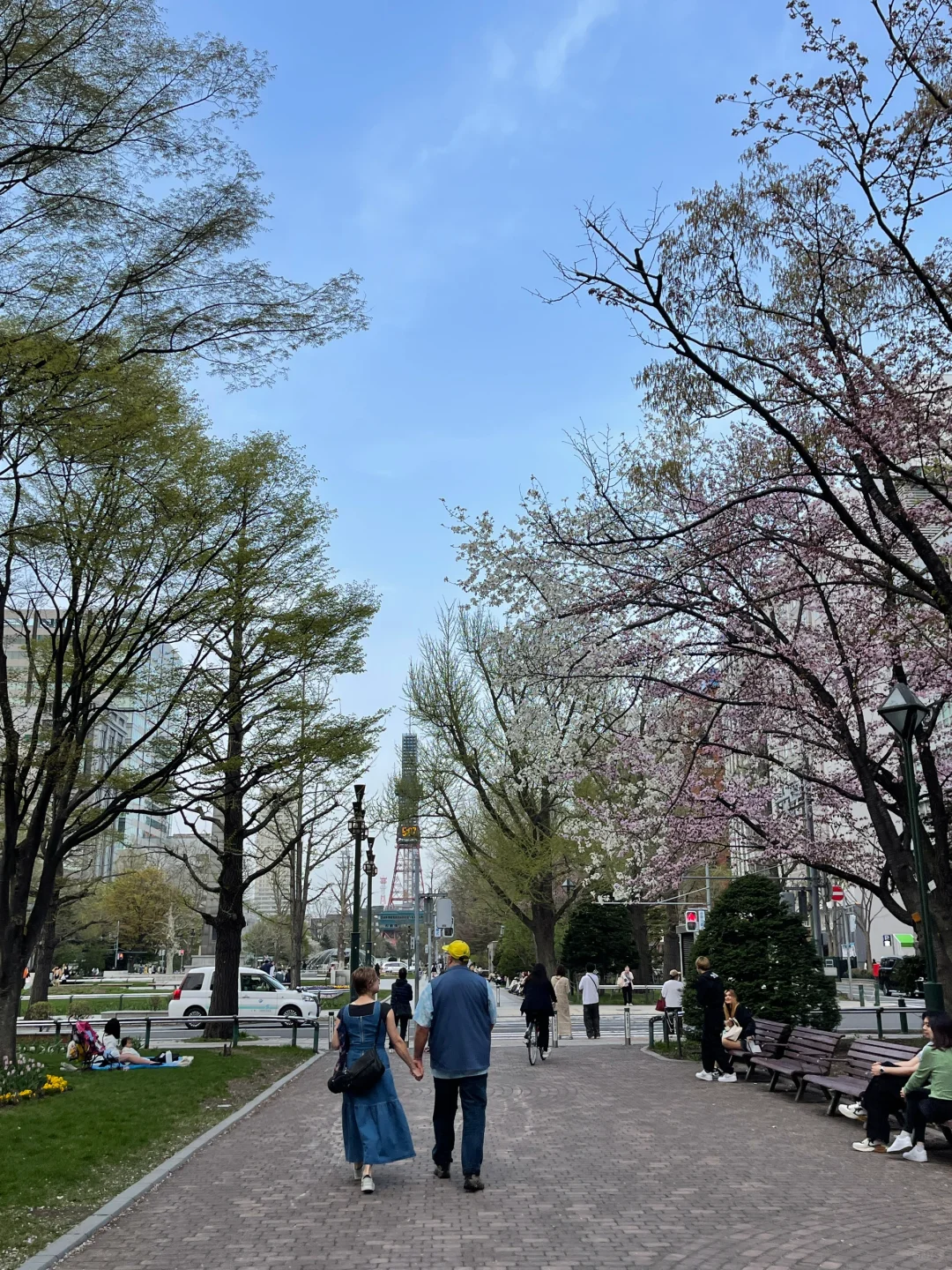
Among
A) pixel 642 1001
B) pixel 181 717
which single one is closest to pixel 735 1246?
pixel 181 717

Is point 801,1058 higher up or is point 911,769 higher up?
point 911,769

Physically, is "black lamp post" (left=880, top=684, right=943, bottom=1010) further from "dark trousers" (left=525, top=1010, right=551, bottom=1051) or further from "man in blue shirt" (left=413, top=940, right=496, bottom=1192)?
"dark trousers" (left=525, top=1010, right=551, bottom=1051)

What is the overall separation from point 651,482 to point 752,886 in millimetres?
A: 7397

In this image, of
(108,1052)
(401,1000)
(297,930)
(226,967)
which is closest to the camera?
(108,1052)

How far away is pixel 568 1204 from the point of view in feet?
25.1

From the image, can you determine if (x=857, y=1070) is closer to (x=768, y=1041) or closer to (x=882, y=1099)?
(x=882, y=1099)

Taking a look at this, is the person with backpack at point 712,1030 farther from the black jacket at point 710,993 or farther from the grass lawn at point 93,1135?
the grass lawn at point 93,1135

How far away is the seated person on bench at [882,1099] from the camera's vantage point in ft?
33.2

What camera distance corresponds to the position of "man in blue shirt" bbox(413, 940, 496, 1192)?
8.44 meters

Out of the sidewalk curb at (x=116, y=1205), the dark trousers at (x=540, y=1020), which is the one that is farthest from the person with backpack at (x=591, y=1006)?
the sidewalk curb at (x=116, y=1205)

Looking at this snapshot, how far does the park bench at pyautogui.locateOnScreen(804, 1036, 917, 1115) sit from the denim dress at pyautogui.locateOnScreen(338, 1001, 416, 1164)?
536 cm

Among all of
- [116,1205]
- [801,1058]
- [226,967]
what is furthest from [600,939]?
[116,1205]

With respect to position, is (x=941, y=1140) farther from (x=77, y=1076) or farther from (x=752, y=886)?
(x=77, y=1076)

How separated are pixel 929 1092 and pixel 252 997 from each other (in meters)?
24.8
